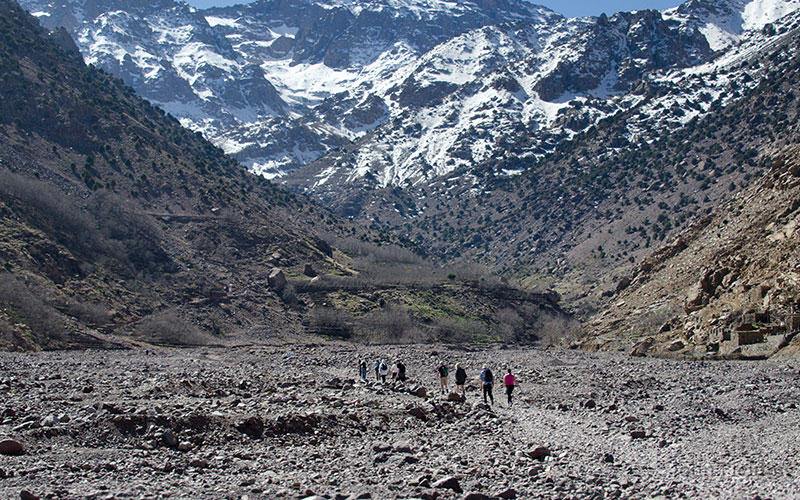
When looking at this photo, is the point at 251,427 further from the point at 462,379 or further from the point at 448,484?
the point at 462,379

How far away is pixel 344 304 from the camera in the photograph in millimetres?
80125

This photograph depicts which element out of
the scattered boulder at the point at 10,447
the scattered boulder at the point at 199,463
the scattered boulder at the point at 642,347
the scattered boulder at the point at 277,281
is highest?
the scattered boulder at the point at 277,281

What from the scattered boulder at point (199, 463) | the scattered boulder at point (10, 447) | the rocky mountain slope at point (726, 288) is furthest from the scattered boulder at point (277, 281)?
the scattered boulder at point (199, 463)

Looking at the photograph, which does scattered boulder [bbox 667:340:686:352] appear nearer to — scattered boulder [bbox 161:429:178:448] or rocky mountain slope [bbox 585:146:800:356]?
rocky mountain slope [bbox 585:146:800:356]

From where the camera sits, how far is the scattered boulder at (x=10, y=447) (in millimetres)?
11547

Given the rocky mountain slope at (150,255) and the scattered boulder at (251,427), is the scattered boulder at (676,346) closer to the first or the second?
the scattered boulder at (251,427)

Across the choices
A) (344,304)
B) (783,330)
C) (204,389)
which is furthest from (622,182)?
(204,389)

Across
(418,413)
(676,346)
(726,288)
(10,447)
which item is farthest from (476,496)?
(726,288)

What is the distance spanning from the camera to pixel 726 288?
35531mm

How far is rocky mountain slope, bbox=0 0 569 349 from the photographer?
58562 mm

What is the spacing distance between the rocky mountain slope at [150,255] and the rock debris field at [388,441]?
30683mm

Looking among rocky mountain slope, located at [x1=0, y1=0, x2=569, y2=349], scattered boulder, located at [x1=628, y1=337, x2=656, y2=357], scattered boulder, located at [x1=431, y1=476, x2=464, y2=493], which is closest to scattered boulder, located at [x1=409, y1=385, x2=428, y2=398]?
scattered boulder, located at [x1=431, y1=476, x2=464, y2=493]

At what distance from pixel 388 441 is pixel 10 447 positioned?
724 centimetres

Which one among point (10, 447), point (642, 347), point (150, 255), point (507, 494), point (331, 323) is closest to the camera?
point (507, 494)
